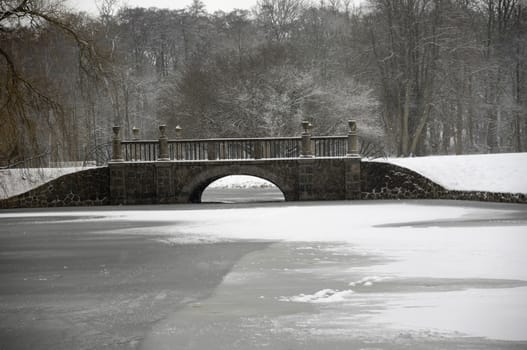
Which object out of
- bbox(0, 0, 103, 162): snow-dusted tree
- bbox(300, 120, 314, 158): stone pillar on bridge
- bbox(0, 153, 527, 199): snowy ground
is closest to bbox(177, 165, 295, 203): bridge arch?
bbox(300, 120, 314, 158): stone pillar on bridge

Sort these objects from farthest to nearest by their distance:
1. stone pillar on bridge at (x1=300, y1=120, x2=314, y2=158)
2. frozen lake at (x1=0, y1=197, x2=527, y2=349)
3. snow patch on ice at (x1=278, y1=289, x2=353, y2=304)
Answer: stone pillar on bridge at (x1=300, y1=120, x2=314, y2=158) < snow patch on ice at (x1=278, y1=289, x2=353, y2=304) < frozen lake at (x1=0, y1=197, x2=527, y2=349)

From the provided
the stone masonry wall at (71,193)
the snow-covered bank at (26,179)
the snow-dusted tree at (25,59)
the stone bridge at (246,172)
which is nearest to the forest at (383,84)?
A: the snow-covered bank at (26,179)

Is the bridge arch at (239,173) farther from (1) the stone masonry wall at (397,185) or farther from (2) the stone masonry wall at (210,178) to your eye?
(1) the stone masonry wall at (397,185)

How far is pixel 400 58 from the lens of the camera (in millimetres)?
37781

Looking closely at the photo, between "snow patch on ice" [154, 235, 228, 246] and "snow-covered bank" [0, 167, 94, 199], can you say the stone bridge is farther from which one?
"snow patch on ice" [154, 235, 228, 246]

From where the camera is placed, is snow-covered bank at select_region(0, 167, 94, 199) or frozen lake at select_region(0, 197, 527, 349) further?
snow-covered bank at select_region(0, 167, 94, 199)

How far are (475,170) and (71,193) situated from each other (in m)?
13.8

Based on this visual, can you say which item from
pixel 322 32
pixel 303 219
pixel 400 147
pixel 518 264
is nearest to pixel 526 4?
pixel 400 147

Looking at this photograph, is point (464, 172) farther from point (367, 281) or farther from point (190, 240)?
point (367, 281)

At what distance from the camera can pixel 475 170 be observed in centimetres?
2439

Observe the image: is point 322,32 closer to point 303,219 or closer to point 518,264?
point 303,219

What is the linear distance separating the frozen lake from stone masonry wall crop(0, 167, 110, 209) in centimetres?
659

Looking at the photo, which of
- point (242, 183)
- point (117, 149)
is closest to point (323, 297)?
point (117, 149)

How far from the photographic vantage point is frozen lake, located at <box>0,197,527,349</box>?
6.83m
